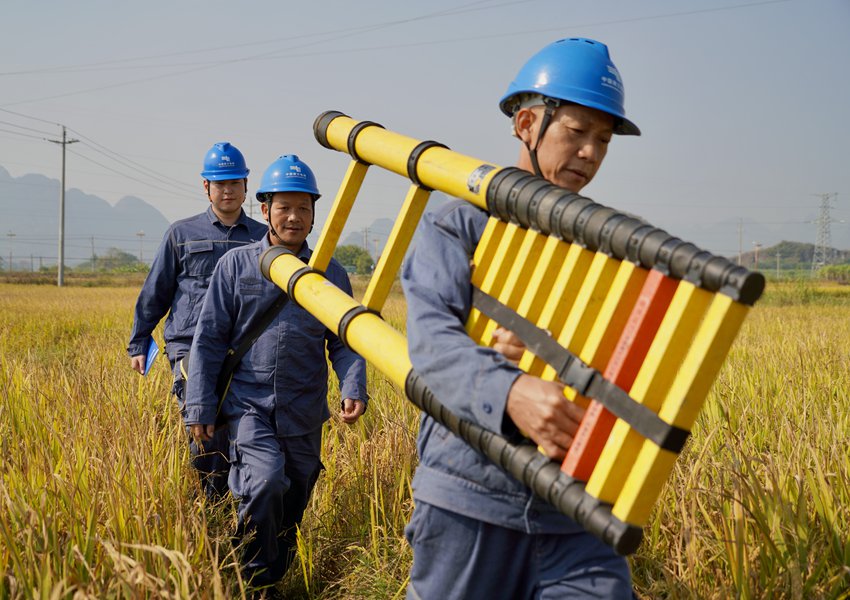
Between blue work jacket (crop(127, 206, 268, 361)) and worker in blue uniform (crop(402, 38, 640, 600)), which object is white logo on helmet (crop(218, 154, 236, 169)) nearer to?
blue work jacket (crop(127, 206, 268, 361))

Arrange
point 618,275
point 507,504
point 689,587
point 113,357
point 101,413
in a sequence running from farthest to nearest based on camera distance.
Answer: point 113,357, point 101,413, point 689,587, point 507,504, point 618,275

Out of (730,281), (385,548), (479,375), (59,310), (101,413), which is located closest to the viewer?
(730,281)

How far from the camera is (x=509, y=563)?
212cm

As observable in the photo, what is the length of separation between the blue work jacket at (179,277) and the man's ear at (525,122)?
3.46 m

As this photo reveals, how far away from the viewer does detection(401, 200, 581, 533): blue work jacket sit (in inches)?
72.6

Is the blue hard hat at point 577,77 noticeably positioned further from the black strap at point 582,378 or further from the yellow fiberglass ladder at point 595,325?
the black strap at point 582,378

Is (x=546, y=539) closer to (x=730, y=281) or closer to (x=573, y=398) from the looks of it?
(x=573, y=398)

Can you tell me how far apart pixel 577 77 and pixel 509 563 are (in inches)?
49.4

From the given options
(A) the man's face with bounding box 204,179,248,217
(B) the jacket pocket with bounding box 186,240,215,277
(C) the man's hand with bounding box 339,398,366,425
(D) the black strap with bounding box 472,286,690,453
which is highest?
(D) the black strap with bounding box 472,286,690,453

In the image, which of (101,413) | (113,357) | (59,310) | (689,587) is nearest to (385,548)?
(689,587)

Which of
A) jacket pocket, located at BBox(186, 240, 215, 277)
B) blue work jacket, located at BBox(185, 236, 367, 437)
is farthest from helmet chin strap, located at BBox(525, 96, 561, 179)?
jacket pocket, located at BBox(186, 240, 215, 277)

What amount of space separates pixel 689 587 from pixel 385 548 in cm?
147

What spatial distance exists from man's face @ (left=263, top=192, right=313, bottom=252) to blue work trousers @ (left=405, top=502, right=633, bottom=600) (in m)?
2.26

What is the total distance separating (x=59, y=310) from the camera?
16.3 metres
